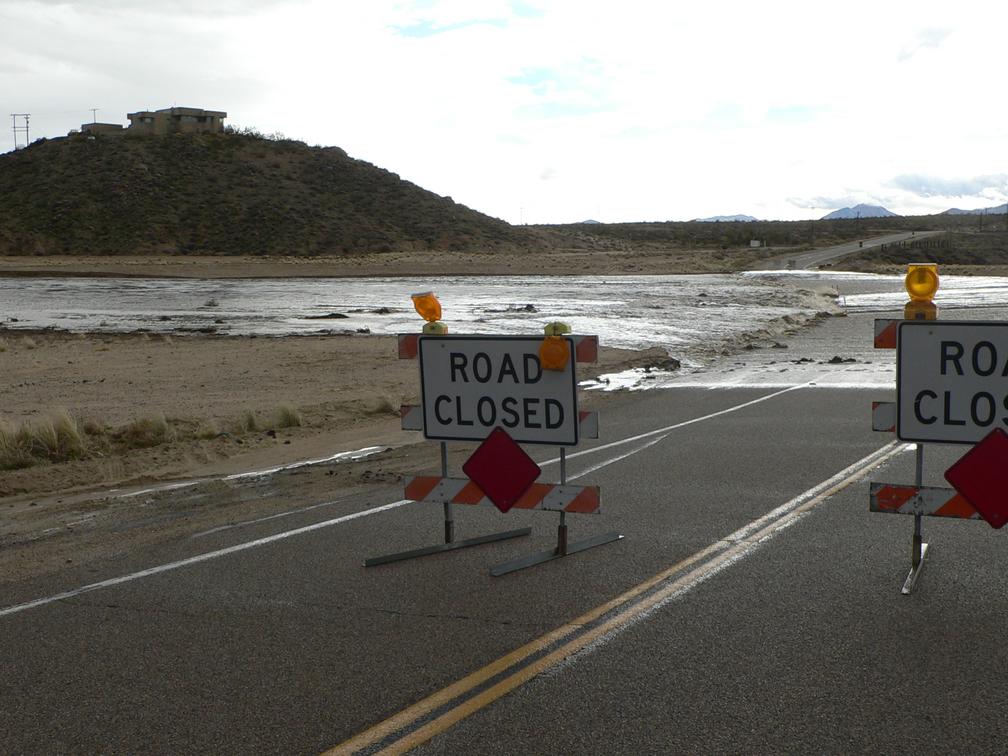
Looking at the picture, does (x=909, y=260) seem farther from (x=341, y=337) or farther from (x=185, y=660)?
(x=185, y=660)

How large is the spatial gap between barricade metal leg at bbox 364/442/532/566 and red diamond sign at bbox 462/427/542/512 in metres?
0.35

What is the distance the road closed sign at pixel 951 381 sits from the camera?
692 cm

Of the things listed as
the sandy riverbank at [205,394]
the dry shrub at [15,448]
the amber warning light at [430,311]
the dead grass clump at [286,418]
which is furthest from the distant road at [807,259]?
the amber warning light at [430,311]

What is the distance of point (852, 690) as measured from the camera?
5.23 metres

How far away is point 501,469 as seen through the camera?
7734 millimetres

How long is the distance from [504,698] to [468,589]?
72.6 inches

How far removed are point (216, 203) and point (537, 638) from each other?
94195 mm

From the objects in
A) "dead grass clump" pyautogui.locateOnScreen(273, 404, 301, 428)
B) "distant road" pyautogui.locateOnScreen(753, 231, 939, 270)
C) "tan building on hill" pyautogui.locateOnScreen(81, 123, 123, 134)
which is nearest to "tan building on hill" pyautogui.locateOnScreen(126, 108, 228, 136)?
"tan building on hill" pyautogui.locateOnScreen(81, 123, 123, 134)

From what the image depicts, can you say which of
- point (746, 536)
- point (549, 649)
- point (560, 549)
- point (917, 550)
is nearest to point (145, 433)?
point (560, 549)

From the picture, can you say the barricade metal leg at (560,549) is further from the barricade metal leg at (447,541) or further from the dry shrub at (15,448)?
the dry shrub at (15,448)

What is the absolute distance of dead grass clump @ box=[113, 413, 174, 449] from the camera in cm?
1366

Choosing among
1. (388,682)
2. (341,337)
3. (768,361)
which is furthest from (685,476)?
(341,337)

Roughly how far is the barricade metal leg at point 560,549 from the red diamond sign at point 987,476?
246 cm

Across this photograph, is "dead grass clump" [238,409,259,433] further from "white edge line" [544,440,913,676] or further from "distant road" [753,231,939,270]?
"distant road" [753,231,939,270]
